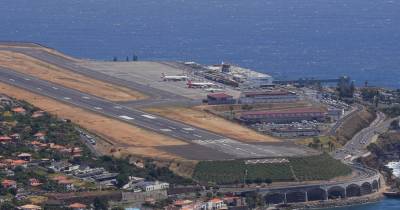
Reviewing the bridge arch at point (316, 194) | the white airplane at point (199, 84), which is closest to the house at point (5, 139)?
the bridge arch at point (316, 194)

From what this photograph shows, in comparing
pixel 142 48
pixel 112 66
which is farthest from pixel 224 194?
pixel 142 48

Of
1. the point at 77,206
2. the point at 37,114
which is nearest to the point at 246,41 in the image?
the point at 37,114

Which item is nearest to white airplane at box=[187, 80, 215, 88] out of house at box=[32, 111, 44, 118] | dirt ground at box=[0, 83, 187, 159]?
dirt ground at box=[0, 83, 187, 159]

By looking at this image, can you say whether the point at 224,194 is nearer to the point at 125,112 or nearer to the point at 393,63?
the point at 125,112

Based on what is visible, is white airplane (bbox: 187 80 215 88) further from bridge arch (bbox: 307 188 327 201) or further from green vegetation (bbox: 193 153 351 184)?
bridge arch (bbox: 307 188 327 201)

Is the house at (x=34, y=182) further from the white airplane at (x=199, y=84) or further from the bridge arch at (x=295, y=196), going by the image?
the white airplane at (x=199, y=84)

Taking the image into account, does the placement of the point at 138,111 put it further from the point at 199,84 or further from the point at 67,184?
the point at 67,184

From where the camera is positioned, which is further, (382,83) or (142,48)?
(142,48)
